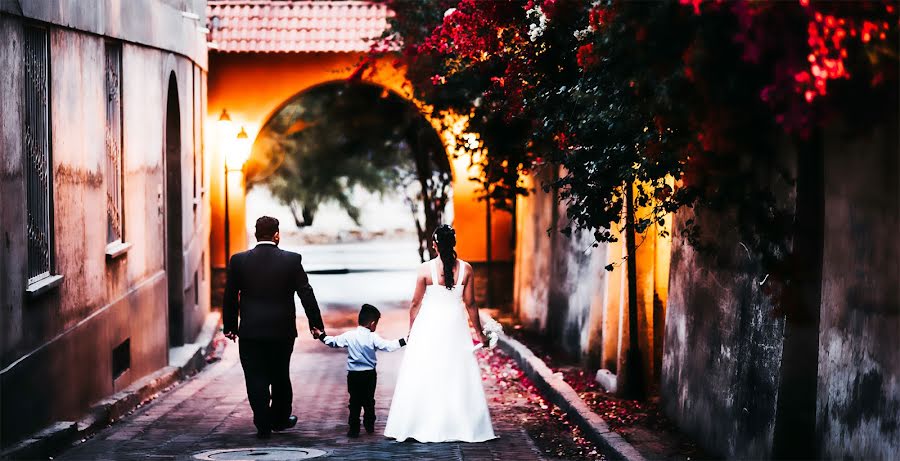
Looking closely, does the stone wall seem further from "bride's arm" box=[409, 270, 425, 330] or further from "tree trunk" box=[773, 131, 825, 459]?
"bride's arm" box=[409, 270, 425, 330]

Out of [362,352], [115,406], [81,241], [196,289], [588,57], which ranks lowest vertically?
[115,406]

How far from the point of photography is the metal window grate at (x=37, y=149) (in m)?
9.62

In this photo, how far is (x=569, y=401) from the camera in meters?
12.3

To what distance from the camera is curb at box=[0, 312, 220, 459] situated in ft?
29.3

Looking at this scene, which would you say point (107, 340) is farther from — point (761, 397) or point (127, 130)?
point (761, 397)

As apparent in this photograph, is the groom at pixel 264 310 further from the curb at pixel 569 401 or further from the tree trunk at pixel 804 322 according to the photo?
the tree trunk at pixel 804 322

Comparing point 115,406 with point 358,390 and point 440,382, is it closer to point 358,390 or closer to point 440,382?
point 358,390

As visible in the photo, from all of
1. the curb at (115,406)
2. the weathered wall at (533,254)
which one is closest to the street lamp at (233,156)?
the curb at (115,406)

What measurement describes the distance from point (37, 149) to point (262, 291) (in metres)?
1.97

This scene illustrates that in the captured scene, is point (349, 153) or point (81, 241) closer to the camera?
point (81, 241)

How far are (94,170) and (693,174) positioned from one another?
19.4ft

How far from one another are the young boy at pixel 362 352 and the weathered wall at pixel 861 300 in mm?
3820

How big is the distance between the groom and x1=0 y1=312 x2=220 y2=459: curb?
54.0 inches

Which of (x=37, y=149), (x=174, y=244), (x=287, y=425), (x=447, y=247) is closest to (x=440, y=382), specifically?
(x=447, y=247)
